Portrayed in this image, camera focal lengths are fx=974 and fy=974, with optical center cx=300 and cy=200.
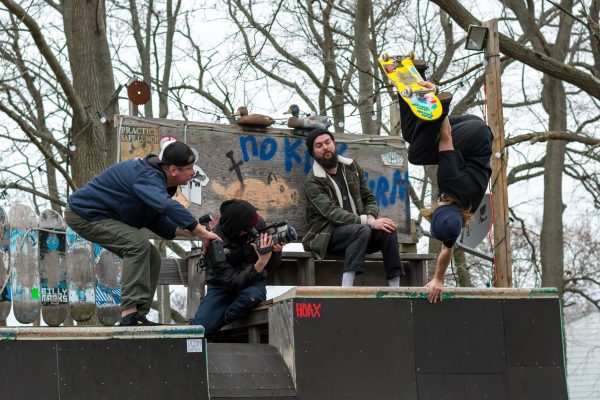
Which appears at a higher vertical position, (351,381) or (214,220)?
(214,220)

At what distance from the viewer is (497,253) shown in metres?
9.05

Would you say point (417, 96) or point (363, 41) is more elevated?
point (363, 41)

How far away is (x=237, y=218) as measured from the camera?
737 centimetres

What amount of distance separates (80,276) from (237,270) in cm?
124

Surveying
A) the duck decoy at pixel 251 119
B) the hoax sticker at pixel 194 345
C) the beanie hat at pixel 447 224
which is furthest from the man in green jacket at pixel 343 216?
the hoax sticker at pixel 194 345

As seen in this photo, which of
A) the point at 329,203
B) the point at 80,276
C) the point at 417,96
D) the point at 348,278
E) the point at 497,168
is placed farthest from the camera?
the point at 497,168

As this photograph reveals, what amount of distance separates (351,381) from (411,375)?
0.45 meters

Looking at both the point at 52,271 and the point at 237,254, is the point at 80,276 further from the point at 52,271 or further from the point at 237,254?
the point at 237,254

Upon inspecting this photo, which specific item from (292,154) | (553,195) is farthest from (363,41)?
(292,154)

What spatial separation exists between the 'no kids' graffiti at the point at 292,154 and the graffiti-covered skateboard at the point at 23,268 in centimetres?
233

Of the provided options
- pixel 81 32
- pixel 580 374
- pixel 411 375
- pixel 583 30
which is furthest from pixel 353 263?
pixel 580 374

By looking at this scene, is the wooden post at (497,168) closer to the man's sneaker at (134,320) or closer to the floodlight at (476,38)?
the floodlight at (476,38)

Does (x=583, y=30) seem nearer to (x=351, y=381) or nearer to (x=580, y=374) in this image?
(x=351, y=381)

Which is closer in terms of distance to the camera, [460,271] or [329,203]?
[329,203]
